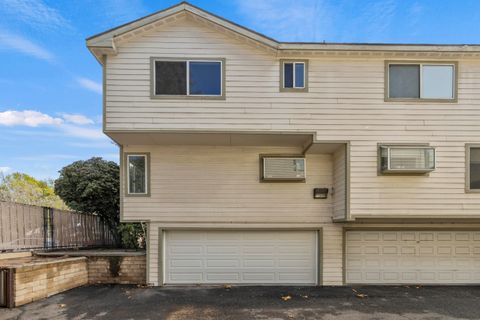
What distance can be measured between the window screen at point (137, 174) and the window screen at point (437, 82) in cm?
773

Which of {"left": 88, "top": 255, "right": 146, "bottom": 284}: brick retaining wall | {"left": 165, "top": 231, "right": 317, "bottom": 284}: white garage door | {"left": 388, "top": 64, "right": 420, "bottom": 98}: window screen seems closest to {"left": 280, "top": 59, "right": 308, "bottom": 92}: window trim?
{"left": 388, "top": 64, "right": 420, "bottom": 98}: window screen

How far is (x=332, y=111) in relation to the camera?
7812 mm

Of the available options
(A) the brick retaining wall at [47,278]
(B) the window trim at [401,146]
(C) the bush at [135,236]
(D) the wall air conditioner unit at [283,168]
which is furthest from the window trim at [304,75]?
(A) the brick retaining wall at [47,278]

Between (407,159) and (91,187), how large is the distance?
36.4ft

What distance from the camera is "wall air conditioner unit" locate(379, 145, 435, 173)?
755 cm

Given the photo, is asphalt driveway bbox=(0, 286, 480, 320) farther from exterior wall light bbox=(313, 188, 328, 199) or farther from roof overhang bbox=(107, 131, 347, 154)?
roof overhang bbox=(107, 131, 347, 154)

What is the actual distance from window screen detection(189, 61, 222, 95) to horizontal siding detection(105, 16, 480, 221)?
247 millimetres

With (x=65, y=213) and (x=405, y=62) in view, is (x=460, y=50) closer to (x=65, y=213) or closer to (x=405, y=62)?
(x=405, y=62)

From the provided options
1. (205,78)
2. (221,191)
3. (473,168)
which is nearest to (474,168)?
(473,168)

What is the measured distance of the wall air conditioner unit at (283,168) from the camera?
8414 mm

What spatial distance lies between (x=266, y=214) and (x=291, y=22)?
28.7 feet

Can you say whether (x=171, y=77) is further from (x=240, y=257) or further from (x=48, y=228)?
(x=48, y=228)

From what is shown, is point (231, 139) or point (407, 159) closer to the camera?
point (407, 159)

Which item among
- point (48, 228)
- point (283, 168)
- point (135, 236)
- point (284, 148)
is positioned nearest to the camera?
point (283, 168)
